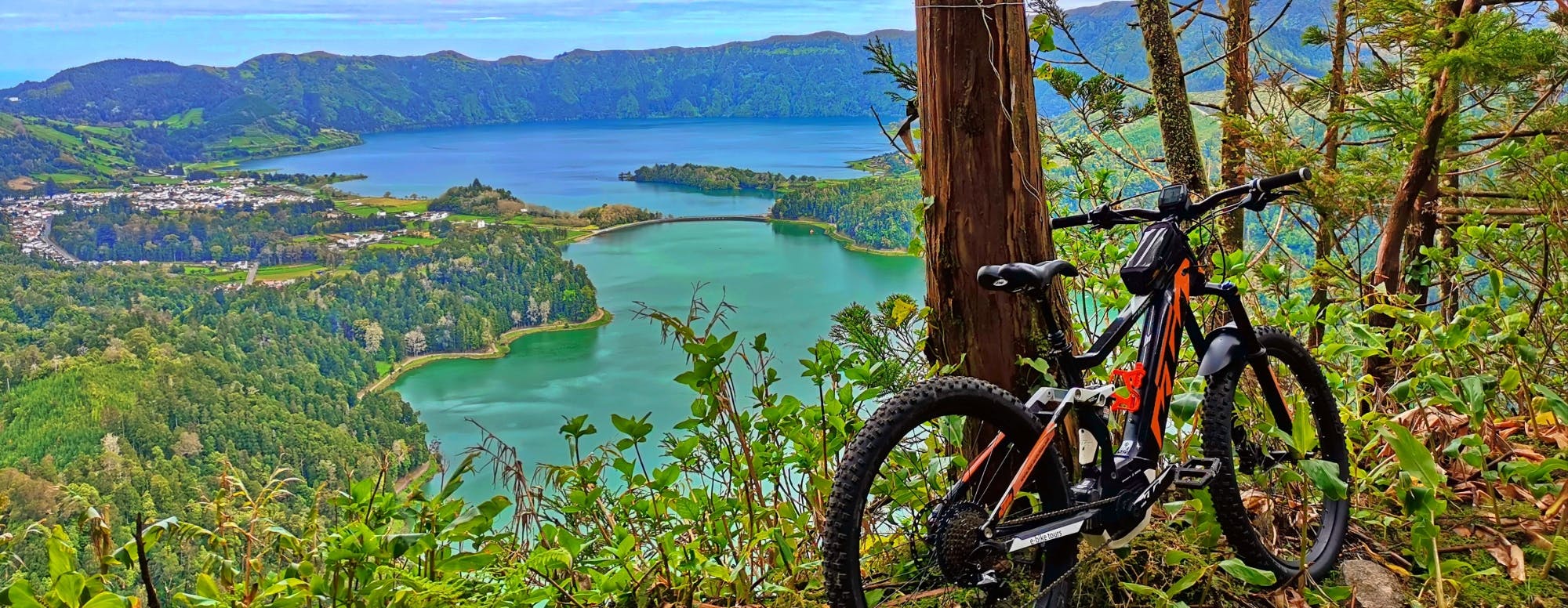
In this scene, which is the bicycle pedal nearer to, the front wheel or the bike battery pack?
the front wheel

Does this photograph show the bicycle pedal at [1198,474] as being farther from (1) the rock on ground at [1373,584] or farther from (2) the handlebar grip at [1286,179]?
(2) the handlebar grip at [1286,179]

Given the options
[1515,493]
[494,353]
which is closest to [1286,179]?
[1515,493]

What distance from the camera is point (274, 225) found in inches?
1441

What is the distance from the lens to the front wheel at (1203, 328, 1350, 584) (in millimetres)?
2016

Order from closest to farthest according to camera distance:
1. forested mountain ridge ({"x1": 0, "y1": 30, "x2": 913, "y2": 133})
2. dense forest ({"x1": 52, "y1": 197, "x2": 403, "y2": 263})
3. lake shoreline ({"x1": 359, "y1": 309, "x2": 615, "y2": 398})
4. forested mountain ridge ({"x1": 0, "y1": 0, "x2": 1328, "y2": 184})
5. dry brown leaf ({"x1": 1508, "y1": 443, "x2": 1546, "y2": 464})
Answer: dry brown leaf ({"x1": 1508, "y1": 443, "x2": 1546, "y2": 464}) → lake shoreline ({"x1": 359, "y1": 309, "x2": 615, "y2": 398}) → dense forest ({"x1": 52, "y1": 197, "x2": 403, "y2": 263}) → forested mountain ridge ({"x1": 0, "y1": 0, "x2": 1328, "y2": 184}) → forested mountain ridge ({"x1": 0, "y1": 30, "x2": 913, "y2": 133})

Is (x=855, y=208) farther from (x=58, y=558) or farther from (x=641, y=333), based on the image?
(x=58, y=558)

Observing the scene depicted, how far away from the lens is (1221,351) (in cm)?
203

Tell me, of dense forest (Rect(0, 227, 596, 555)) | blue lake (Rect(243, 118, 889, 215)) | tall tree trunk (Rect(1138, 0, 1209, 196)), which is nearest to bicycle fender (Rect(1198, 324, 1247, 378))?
tall tree trunk (Rect(1138, 0, 1209, 196))

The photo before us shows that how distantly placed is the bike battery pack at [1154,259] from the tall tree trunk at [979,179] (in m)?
0.28

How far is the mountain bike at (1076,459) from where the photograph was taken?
162cm

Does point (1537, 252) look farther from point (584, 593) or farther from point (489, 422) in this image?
point (489, 422)

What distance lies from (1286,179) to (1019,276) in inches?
24.0

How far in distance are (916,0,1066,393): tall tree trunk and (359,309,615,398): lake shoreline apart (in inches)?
800

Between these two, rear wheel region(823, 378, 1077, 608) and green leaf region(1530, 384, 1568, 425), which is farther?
green leaf region(1530, 384, 1568, 425)
